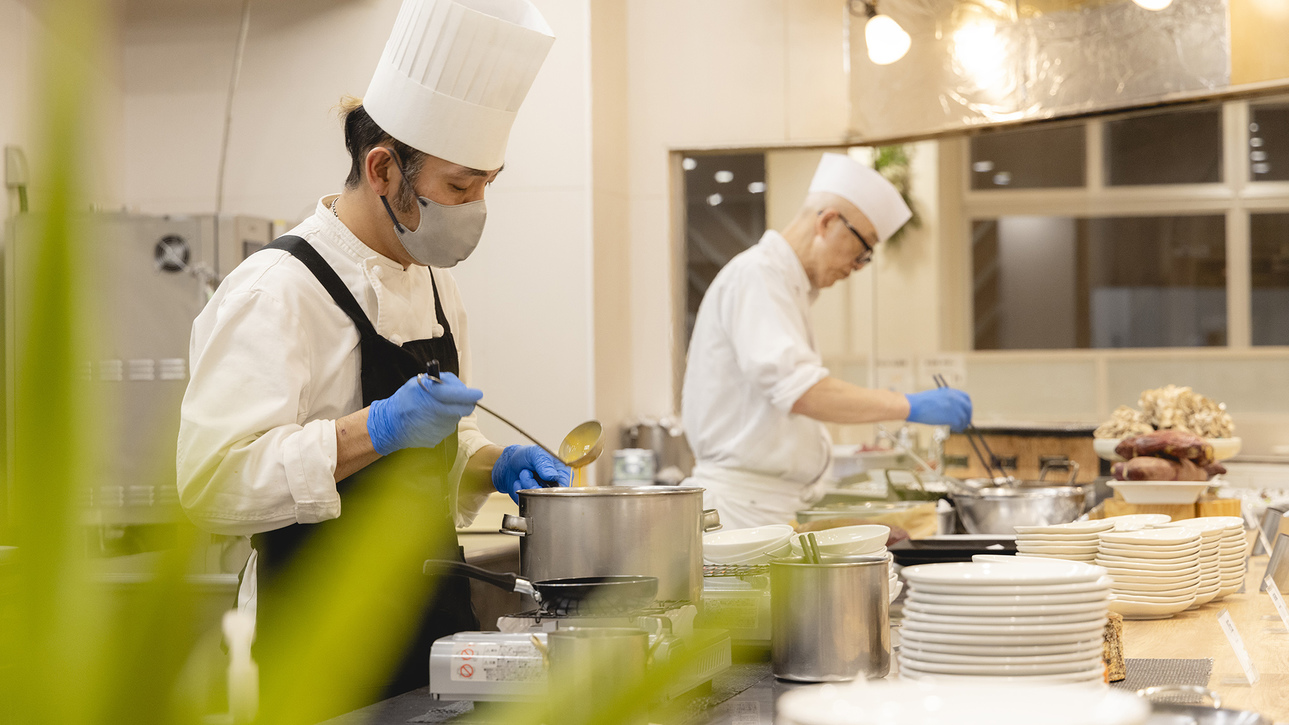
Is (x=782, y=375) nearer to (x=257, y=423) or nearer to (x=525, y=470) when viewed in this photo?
(x=525, y=470)

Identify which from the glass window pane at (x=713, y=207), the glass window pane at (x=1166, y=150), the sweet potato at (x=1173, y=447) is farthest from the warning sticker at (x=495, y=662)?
the glass window pane at (x=1166, y=150)

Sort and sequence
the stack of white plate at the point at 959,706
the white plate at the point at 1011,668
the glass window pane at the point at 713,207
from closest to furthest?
the stack of white plate at the point at 959,706, the white plate at the point at 1011,668, the glass window pane at the point at 713,207

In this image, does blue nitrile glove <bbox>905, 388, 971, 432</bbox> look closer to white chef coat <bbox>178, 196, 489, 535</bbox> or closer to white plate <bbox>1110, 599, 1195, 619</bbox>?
white plate <bbox>1110, 599, 1195, 619</bbox>

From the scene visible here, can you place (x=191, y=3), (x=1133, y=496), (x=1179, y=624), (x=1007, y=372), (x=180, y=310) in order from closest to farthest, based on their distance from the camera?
(x=1179, y=624) < (x=1133, y=496) < (x=180, y=310) < (x=191, y=3) < (x=1007, y=372)

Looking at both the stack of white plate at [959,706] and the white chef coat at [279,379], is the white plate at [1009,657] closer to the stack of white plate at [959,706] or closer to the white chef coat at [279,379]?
the stack of white plate at [959,706]

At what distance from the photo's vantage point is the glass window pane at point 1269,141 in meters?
5.86

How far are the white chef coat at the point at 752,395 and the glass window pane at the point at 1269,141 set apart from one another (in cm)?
398

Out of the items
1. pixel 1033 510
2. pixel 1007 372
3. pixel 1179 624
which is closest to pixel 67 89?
pixel 1179 624

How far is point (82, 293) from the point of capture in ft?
0.89

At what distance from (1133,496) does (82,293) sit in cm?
240

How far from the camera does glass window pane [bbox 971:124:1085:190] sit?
260 inches

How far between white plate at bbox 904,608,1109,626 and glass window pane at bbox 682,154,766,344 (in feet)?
14.0

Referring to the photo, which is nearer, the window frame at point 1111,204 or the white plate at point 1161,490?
the white plate at point 1161,490

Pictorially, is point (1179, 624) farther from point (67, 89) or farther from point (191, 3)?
point (191, 3)
